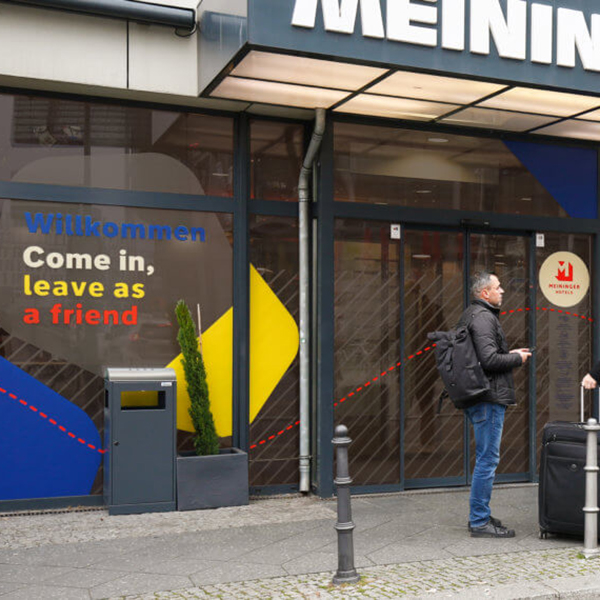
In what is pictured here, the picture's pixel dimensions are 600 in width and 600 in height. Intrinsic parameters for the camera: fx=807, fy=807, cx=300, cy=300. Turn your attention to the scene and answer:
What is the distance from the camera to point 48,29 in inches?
266

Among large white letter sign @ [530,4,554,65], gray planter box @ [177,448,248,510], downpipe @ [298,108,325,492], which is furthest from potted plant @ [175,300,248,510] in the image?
large white letter sign @ [530,4,554,65]

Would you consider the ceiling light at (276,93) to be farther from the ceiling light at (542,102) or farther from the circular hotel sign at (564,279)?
the circular hotel sign at (564,279)

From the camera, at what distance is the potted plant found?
23.1ft

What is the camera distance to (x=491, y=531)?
20.4 ft

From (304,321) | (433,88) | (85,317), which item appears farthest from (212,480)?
(433,88)

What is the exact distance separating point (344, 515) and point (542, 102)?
14.2ft

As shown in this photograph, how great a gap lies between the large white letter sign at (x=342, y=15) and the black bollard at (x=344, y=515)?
298 centimetres

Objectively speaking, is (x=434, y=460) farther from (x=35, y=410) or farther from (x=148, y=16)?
(x=148, y=16)

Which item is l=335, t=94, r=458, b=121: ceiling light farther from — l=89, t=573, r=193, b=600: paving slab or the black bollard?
l=89, t=573, r=193, b=600: paving slab

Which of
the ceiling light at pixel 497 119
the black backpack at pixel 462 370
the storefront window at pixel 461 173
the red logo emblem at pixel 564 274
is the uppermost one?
the ceiling light at pixel 497 119

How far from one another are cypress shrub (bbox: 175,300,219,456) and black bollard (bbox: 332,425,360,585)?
2.38m

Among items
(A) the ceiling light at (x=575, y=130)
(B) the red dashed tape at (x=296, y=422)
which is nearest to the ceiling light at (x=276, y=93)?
(A) the ceiling light at (x=575, y=130)

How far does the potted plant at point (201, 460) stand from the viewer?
7039 mm

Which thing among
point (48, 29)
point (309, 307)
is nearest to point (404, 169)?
point (309, 307)
